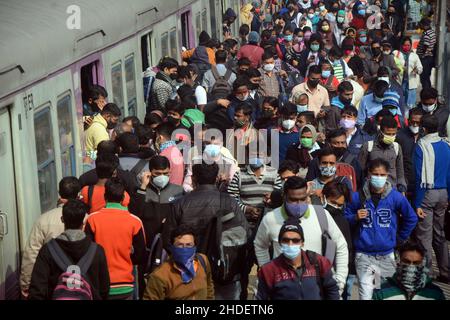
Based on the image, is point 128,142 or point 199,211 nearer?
point 199,211

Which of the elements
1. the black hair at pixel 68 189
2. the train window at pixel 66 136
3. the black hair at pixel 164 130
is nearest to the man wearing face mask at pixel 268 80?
the black hair at pixel 164 130

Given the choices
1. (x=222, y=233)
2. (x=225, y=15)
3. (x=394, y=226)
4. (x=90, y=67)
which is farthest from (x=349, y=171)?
(x=225, y=15)

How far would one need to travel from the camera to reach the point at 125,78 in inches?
509

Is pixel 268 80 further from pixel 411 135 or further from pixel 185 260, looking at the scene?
pixel 185 260

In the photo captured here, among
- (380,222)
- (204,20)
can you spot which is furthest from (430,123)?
(204,20)

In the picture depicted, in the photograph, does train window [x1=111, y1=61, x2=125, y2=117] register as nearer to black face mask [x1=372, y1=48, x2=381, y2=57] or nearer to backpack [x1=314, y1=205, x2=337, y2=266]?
backpack [x1=314, y1=205, x2=337, y2=266]

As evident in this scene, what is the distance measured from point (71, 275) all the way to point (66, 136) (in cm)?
333

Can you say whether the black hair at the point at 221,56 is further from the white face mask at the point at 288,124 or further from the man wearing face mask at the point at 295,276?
the man wearing face mask at the point at 295,276

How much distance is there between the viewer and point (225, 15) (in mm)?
23109

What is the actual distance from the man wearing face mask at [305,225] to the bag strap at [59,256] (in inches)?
58.4

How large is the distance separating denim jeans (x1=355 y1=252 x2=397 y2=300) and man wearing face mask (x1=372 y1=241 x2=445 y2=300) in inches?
56.5

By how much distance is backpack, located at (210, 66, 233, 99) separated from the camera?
13.4 meters

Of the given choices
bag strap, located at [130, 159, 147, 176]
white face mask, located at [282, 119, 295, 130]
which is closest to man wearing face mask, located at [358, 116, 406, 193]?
white face mask, located at [282, 119, 295, 130]

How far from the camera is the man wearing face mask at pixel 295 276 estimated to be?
672cm
